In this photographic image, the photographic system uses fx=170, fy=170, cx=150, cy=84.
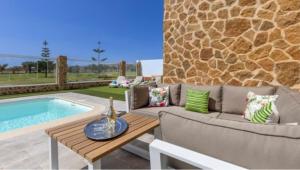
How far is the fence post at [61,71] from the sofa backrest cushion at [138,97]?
7.41m

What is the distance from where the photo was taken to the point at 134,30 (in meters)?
22.1

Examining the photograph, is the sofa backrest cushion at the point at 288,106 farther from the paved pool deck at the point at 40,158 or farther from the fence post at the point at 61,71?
the fence post at the point at 61,71

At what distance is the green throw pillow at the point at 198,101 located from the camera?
318 cm

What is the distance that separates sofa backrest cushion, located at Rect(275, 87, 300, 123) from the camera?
235 centimetres

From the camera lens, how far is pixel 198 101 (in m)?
3.22

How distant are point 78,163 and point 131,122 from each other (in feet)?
2.95

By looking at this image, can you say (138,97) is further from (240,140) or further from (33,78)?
(33,78)

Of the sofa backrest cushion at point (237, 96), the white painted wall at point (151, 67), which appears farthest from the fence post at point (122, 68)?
the sofa backrest cushion at point (237, 96)

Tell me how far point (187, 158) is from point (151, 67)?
46.5 feet

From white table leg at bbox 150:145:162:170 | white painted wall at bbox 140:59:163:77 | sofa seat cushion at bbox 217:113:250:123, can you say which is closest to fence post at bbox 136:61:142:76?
white painted wall at bbox 140:59:163:77

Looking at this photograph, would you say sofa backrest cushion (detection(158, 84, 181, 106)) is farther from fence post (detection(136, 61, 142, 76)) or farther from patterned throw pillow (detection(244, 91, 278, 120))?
fence post (detection(136, 61, 142, 76))

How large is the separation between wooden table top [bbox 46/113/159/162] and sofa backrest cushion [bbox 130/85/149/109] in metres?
1.15

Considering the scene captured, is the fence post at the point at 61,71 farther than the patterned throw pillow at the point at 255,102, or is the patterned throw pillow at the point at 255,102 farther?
the fence post at the point at 61,71

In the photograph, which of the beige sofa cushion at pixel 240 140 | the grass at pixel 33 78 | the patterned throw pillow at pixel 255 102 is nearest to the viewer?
the beige sofa cushion at pixel 240 140
